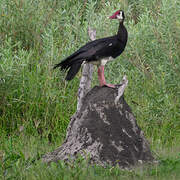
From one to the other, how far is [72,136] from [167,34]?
327 cm

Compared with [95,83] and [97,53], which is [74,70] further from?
[95,83]

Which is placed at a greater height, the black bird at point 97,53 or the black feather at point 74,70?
the black bird at point 97,53

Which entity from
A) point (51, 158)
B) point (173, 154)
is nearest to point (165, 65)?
point (173, 154)

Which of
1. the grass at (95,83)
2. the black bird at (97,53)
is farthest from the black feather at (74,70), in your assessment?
the grass at (95,83)

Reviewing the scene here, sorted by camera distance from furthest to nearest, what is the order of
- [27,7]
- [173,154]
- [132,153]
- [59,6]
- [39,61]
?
[59,6], [27,7], [39,61], [173,154], [132,153]

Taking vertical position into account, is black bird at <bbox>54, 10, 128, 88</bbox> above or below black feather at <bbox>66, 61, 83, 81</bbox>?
above

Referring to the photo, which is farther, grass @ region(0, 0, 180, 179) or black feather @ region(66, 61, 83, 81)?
grass @ region(0, 0, 180, 179)

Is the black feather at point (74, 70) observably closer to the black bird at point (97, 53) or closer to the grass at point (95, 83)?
the black bird at point (97, 53)

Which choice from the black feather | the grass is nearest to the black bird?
the black feather

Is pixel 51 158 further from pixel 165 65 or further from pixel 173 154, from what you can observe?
pixel 165 65

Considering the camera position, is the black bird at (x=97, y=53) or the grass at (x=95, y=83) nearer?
the black bird at (x=97, y=53)

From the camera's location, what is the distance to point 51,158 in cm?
612

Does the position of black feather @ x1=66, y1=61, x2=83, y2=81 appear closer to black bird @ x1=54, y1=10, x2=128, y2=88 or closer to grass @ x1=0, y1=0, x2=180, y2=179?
black bird @ x1=54, y1=10, x2=128, y2=88

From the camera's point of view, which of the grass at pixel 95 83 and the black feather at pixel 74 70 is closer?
the black feather at pixel 74 70
